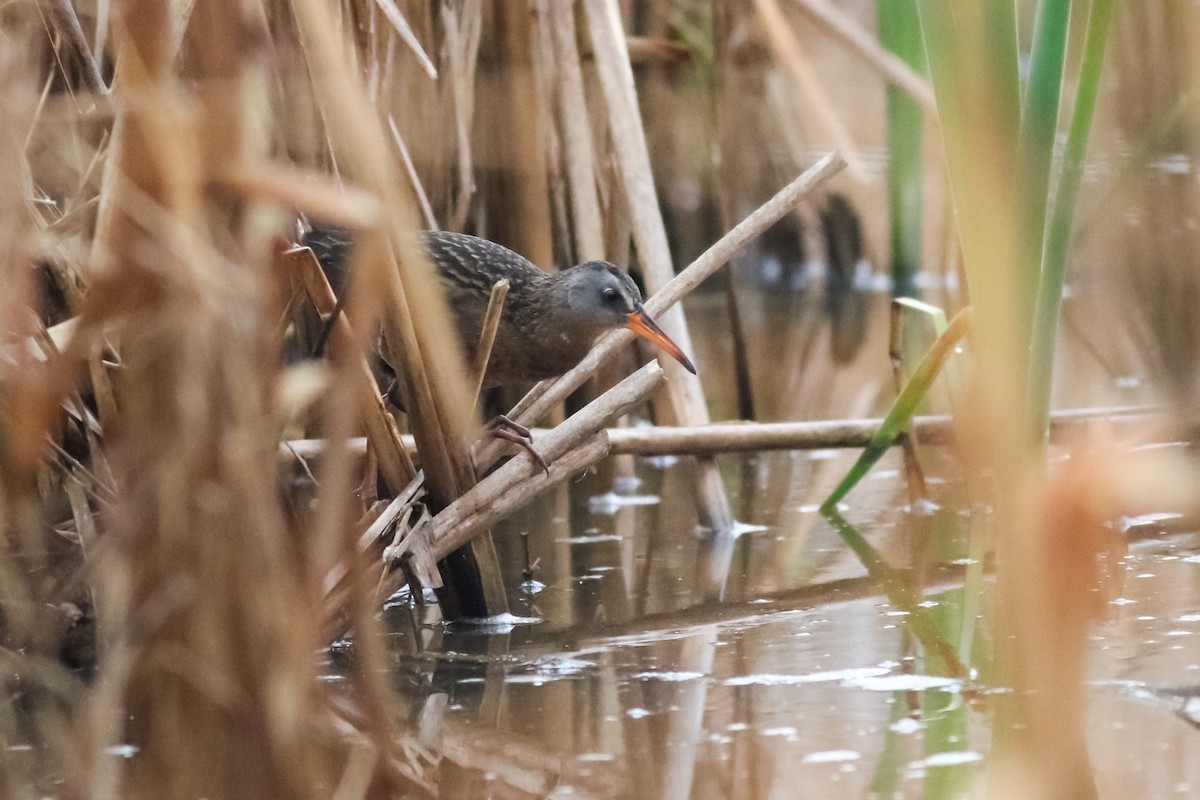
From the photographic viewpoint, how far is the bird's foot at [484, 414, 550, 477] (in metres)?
2.58

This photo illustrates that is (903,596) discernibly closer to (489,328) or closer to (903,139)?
(489,328)

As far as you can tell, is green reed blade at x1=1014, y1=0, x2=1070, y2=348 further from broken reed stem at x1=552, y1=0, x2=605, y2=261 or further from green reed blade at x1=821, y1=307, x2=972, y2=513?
broken reed stem at x1=552, y1=0, x2=605, y2=261

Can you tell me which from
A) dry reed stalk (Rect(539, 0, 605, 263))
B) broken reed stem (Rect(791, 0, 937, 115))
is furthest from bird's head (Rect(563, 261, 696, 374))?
broken reed stem (Rect(791, 0, 937, 115))

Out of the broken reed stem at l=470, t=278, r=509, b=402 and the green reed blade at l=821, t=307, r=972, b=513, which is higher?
the broken reed stem at l=470, t=278, r=509, b=402

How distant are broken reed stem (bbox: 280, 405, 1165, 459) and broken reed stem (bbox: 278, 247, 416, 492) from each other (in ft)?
1.79

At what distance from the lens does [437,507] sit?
253 centimetres

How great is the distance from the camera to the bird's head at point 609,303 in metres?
3.26

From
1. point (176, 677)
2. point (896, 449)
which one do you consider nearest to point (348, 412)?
point (176, 677)

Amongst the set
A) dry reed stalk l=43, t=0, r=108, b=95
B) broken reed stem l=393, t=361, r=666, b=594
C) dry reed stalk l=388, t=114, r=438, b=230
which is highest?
dry reed stalk l=43, t=0, r=108, b=95

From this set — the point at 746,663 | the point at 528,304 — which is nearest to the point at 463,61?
the point at 528,304

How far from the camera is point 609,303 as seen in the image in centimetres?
330

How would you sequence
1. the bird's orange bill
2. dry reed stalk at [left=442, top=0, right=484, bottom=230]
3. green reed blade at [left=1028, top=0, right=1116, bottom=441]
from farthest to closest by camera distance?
dry reed stalk at [left=442, top=0, right=484, bottom=230] → the bird's orange bill → green reed blade at [left=1028, top=0, right=1116, bottom=441]

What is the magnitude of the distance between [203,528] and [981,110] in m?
0.98

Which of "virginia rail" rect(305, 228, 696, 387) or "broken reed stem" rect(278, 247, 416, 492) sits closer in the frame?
"broken reed stem" rect(278, 247, 416, 492)
